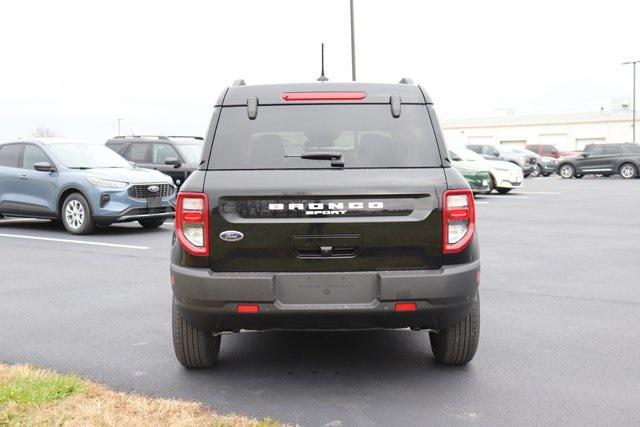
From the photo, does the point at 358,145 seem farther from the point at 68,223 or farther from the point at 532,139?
the point at 532,139

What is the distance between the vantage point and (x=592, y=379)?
453 centimetres

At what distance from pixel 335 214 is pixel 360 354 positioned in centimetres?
148

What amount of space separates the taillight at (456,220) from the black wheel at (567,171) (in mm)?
31242

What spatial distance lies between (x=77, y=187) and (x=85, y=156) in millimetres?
1173

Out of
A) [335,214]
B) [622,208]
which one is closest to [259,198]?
[335,214]

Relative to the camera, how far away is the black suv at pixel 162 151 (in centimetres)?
1611

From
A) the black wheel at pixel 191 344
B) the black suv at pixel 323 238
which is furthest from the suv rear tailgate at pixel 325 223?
the black wheel at pixel 191 344

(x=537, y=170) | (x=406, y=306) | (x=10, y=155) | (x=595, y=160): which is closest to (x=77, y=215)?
(x=10, y=155)

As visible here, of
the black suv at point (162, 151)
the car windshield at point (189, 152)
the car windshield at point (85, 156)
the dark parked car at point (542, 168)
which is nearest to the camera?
the car windshield at point (85, 156)

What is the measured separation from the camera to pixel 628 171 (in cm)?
3200

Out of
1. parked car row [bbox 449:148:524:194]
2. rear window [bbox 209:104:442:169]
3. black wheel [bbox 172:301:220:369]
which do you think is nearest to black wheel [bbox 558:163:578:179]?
parked car row [bbox 449:148:524:194]

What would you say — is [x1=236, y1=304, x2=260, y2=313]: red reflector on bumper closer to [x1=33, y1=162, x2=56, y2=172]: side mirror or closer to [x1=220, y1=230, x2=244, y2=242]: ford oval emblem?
[x1=220, y1=230, x2=244, y2=242]: ford oval emblem

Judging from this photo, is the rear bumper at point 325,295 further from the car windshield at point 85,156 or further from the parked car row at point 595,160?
the parked car row at point 595,160

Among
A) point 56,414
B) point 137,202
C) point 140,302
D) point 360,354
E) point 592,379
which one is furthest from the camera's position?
point 137,202
